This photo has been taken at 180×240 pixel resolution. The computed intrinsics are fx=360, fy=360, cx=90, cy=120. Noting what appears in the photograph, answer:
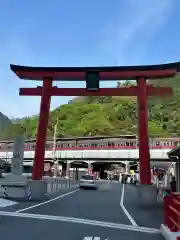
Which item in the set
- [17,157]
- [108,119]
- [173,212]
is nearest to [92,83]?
[17,157]

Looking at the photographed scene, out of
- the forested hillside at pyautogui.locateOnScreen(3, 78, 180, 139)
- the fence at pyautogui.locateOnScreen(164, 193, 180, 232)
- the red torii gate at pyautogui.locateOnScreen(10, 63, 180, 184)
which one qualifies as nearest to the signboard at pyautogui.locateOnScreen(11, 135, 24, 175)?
the red torii gate at pyautogui.locateOnScreen(10, 63, 180, 184)

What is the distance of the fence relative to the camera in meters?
8.51

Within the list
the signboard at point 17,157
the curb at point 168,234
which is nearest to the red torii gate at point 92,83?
the signboard at point 17,157

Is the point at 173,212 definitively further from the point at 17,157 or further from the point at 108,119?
the point at 108,119

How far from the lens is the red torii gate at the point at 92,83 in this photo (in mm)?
24719

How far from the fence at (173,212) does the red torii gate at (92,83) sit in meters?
13.7

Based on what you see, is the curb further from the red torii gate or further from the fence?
the red torii gate

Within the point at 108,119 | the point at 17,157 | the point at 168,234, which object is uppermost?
the point at 108,119

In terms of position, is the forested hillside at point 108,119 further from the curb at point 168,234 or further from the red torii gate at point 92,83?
the curb at point 168,234

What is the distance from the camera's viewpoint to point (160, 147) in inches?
3093

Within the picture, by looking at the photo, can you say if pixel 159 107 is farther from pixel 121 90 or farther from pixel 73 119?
pixel 121 90

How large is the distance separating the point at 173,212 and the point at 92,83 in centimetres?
1655

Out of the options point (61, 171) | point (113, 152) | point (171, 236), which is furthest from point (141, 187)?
point (61, 171)

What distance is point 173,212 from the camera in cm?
922
